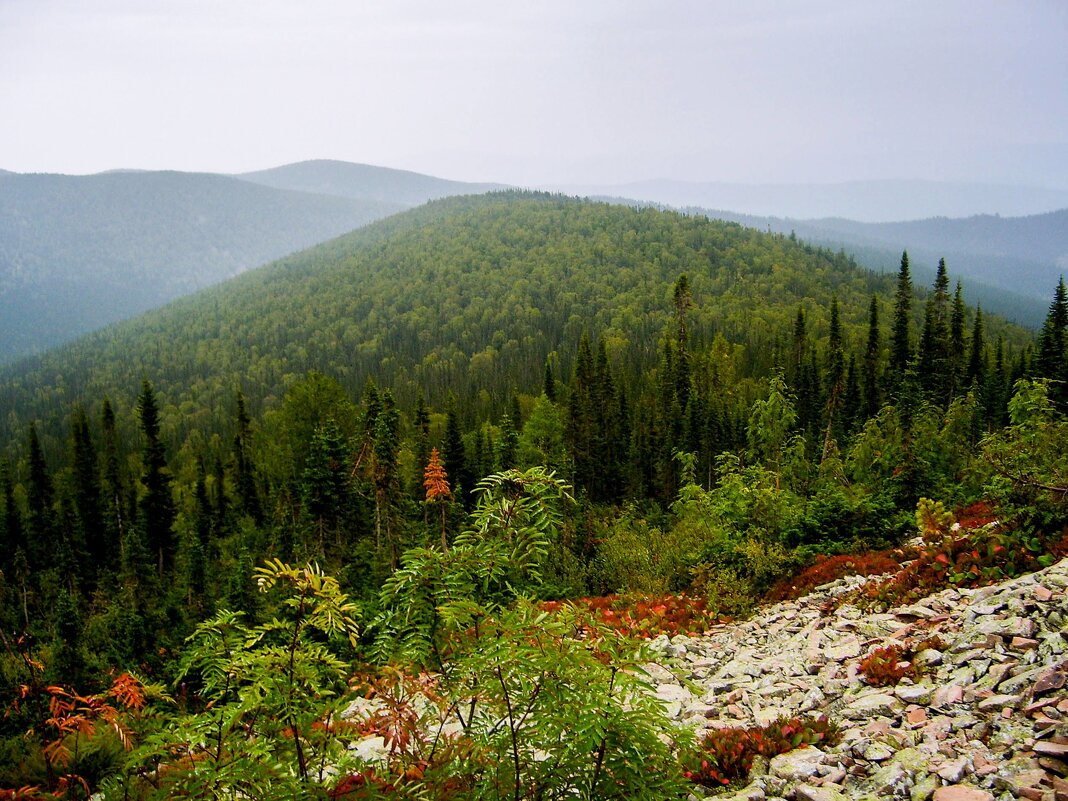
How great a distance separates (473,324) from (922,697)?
141 meters

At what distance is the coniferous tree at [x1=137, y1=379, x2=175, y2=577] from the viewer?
152 ft

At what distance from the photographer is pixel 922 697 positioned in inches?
315

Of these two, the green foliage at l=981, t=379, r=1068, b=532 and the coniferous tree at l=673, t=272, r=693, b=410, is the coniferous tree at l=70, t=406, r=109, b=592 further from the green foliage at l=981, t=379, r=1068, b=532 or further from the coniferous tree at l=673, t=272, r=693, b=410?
the green foliage at l=981, t=379, r=1068, b=532

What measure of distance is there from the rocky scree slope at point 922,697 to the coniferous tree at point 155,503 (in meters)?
46.6

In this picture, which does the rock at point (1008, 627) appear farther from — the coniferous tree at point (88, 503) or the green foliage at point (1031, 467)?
the coniferous tree at point (88, 503)

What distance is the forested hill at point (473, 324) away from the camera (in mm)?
112438

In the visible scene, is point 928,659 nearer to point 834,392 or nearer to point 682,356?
point 834,392

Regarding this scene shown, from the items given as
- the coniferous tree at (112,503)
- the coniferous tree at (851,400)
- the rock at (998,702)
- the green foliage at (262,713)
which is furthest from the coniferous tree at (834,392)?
the coniferous tree at (112,503)

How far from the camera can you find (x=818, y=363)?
77.8 meters

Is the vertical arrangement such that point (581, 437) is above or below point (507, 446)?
below

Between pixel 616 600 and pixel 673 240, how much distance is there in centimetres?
17307

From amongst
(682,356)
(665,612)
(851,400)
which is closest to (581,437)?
(682,356)

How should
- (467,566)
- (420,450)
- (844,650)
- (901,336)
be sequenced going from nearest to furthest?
(467,566)
(844,650)
(420,450)
(901,336)

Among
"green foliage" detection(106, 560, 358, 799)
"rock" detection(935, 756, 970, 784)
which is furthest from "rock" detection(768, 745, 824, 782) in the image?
Result: "green foliage" detection(106, 560, 358, 799)
